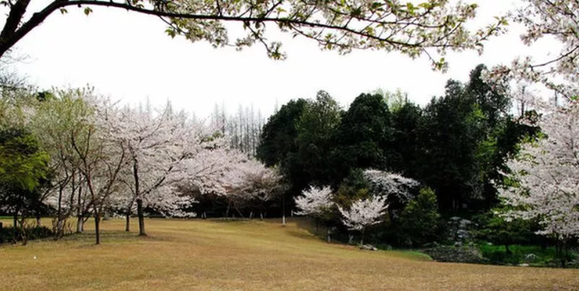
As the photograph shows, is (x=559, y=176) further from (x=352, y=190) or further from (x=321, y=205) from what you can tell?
(x=321, y=205)

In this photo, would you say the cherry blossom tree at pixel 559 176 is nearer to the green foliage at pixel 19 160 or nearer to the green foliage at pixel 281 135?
the green foliage at pixel 19 160

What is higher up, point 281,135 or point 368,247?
point 281,135

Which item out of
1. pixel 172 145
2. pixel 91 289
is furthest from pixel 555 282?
pixel 172 145

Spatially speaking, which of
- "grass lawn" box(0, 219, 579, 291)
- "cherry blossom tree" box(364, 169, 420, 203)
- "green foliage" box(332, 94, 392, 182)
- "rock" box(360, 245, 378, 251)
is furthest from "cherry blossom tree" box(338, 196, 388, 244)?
"grass lawn" box(0, 219, 579, 291)

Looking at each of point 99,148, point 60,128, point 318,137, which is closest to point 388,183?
point 318,137

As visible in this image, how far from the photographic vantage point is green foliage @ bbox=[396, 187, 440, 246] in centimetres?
2233

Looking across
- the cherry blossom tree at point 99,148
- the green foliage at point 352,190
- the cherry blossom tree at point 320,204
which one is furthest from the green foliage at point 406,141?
the cherry blossom tree at point 99,148

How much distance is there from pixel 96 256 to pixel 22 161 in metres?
4.50

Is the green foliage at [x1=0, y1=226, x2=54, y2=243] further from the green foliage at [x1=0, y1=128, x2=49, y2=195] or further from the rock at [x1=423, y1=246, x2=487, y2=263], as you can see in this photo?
the rock at [x1=423, y1=246, x2=487, y2=263]

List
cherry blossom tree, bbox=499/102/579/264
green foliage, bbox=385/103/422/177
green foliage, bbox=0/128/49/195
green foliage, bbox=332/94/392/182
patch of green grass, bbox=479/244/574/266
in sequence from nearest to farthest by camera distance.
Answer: cherry blossom tree, bbox=499/102/579/264 → green foliage, bbox=0/128/49/195 → patch of green grass, bbox=479/244/574/266 → green foliage, bbox=332/94/392/182 → green foliage, bbox=385/103/422/177

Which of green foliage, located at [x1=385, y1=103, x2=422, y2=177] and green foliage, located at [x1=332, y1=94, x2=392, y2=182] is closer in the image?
green foliage, located at [x1=332, y1=94, x2=392, y2=182]

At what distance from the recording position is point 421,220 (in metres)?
22.3

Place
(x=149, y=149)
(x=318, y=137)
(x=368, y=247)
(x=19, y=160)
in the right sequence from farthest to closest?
(x=318, y=137) < (x=368, y=247) < (x=149, y=149) < (x=19, y=160)

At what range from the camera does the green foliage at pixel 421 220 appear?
22328 mm
